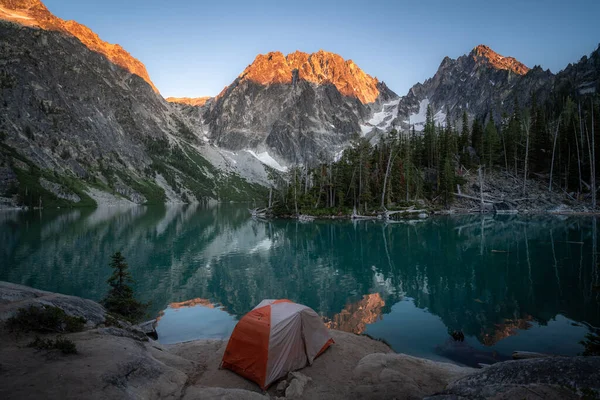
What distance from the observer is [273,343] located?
1145cm

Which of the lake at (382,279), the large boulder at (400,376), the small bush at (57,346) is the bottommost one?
the lake at (382,279)

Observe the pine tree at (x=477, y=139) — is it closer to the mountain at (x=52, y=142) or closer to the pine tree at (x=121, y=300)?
the pine tree at (x=121, y=300)

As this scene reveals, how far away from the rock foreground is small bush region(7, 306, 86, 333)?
34 centimetres

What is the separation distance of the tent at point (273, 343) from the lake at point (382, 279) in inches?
204

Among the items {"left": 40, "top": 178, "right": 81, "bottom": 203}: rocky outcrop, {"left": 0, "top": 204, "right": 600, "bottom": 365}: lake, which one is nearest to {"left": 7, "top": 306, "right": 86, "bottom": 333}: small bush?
{"left": 0, "top": 204, "right": 600, "bottom": 365}: lake

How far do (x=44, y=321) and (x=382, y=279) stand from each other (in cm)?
2268

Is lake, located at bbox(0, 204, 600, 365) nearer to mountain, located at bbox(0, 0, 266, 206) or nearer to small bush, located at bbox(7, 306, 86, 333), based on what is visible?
small bush, located at bbox(7, 306, 86, 333)

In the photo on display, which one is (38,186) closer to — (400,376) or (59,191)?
(59,191)

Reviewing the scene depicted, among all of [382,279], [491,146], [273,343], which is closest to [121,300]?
[273,343]

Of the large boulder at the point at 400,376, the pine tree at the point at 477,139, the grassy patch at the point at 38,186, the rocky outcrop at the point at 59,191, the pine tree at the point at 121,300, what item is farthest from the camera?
the rocky outcrop at the point at 59,191

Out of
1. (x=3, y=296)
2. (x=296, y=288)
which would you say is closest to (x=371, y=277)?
(x=296, y=288)

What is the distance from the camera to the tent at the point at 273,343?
37.1ft

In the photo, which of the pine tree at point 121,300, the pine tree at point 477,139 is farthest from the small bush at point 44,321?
the pine tree at point 477,139

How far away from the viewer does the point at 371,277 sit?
27281 millimetres
